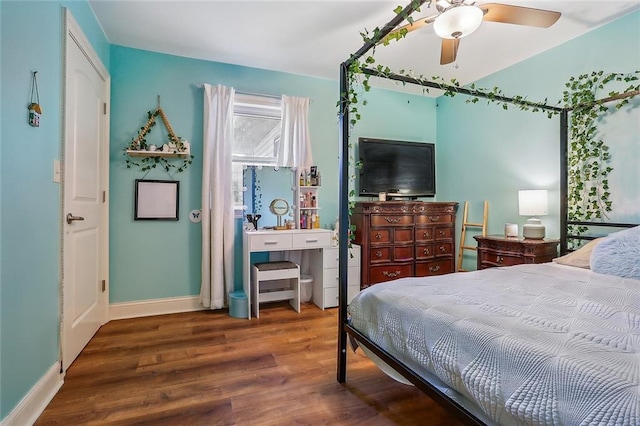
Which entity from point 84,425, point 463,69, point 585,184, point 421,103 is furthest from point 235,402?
point 421,103

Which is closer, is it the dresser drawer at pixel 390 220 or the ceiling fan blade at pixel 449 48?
the ceiling fan blade at pixel 449 48

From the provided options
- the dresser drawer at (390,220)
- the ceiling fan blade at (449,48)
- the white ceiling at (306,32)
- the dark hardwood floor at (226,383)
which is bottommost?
the dark hardwood floor at (226,383)

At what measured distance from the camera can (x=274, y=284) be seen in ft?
11.5

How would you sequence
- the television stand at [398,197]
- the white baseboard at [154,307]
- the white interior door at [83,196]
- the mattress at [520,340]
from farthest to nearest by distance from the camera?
the television stand at [398,197], the white baseboard at [154,307], the white interior door at [83,196], the mattress at [520,340]

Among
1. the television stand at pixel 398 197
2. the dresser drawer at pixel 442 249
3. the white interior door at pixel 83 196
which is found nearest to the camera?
the white interior door at pixel 83 196

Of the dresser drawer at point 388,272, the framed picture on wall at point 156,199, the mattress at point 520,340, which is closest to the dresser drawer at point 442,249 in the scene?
the dresser drawer at point 388,272

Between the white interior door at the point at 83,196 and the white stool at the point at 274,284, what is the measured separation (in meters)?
1.30

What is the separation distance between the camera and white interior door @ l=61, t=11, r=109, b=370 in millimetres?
2004

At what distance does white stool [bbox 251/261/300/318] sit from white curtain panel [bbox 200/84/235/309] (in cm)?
34

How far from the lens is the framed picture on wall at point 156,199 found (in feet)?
10.0

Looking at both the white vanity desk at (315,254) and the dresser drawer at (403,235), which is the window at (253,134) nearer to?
the white vanity desk at (315,254)

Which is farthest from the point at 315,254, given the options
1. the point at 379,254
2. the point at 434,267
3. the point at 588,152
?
the point at 588,152

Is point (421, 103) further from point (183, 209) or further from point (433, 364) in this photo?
point (433, 364)

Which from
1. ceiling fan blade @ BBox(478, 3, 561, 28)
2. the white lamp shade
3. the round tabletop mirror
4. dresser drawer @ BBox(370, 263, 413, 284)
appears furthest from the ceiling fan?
dresser drawer @ BBox(370, 263, 413, 284)
